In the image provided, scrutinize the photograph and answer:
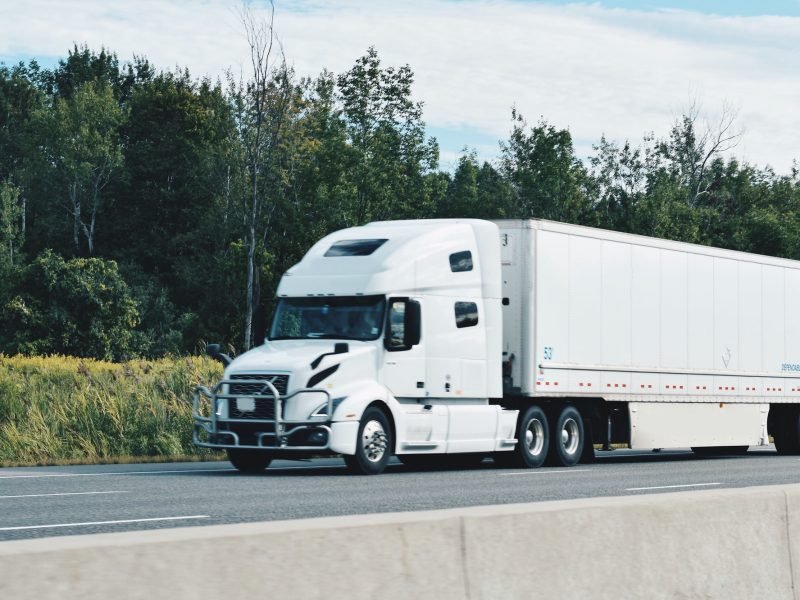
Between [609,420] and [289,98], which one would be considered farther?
[289,98]

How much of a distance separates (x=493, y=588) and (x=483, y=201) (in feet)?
211

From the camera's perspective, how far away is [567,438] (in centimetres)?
2234

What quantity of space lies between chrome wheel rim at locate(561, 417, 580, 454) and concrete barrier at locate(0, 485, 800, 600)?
1505 cm

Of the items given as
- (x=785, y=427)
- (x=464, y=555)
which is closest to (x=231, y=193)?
(x=785, y=427)

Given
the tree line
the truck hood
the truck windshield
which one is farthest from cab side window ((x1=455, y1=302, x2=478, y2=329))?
the tree line

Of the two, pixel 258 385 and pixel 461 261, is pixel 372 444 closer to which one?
pixel 258 385

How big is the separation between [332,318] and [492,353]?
9.03 feet

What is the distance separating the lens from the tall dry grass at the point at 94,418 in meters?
22.5

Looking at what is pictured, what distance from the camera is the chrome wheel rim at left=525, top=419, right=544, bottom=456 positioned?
70.5 ft

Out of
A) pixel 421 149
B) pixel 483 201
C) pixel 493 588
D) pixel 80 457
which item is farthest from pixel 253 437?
pixel 483 201

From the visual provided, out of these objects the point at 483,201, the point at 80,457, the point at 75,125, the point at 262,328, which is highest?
the point at 75,125

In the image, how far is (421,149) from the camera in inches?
2308

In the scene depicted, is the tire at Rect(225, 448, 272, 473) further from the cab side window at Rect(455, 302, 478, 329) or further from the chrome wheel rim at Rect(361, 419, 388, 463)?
the cab side window at Rect(455, 302, 478, 329)

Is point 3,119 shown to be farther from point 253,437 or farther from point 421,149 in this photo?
point 253,437
